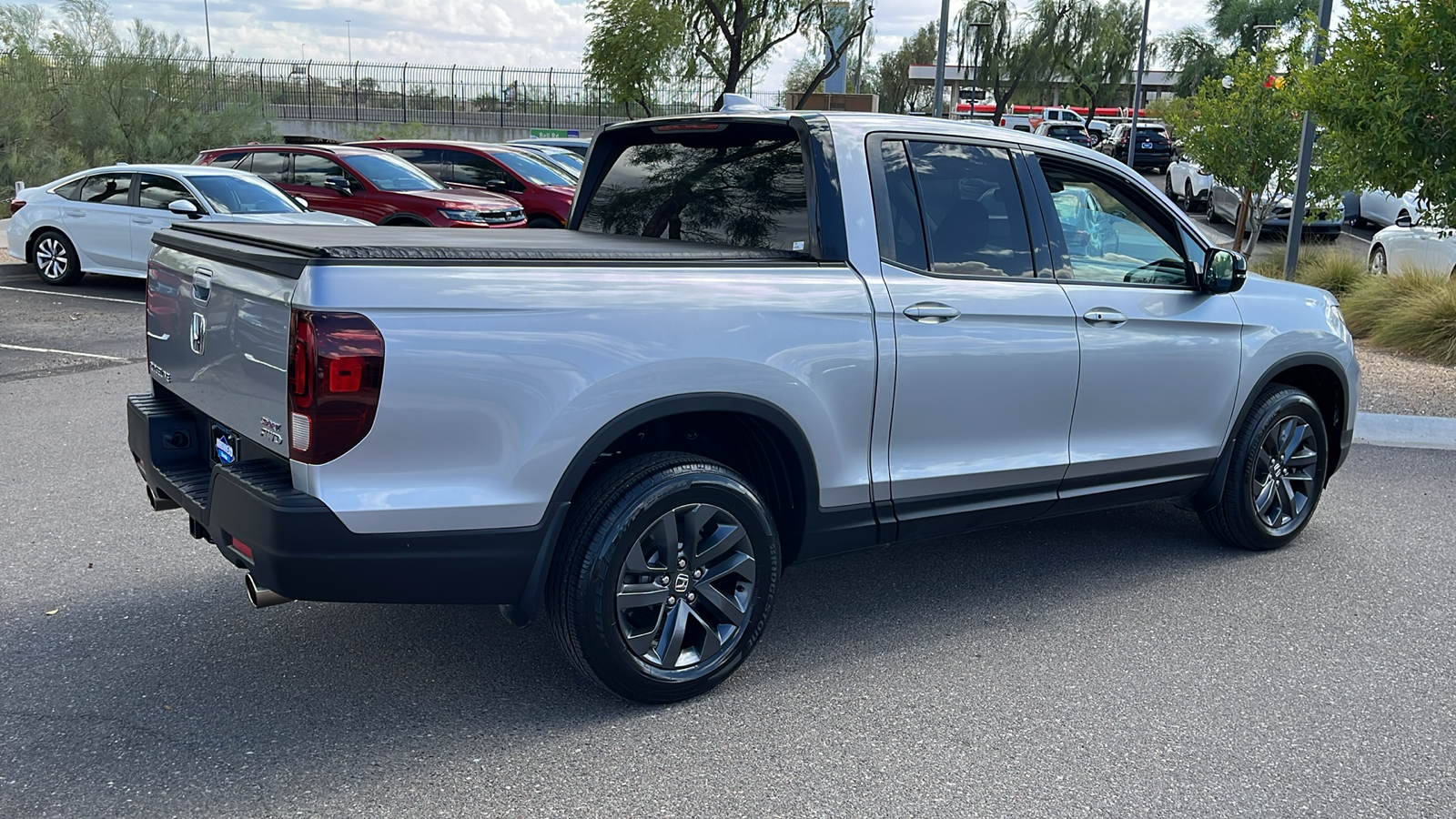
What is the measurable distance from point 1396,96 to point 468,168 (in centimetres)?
1252

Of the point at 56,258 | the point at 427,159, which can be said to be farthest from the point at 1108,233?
the point at 427,159

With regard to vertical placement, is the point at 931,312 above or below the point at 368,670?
above

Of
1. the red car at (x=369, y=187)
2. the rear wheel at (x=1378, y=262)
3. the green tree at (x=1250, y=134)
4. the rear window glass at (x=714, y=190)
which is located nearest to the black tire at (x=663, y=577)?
the rear window glass at (x=714, y=190)

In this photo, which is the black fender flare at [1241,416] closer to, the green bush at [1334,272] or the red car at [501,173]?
the green bush at [1334,272]

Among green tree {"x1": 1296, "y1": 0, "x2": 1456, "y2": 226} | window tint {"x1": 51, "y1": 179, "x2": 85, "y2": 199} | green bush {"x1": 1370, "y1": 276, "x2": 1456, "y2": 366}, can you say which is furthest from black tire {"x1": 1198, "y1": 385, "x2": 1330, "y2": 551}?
window tint {"x1": 51, "y1": 179, "x2": 85, "y2": 199}

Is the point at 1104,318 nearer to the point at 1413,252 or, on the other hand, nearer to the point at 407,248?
the point at 407,248

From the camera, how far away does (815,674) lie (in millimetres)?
4191

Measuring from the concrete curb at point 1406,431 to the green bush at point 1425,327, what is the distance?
2.86 metres

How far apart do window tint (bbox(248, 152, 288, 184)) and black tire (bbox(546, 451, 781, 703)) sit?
45.7 ft

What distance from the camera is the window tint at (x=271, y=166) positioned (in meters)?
16.2

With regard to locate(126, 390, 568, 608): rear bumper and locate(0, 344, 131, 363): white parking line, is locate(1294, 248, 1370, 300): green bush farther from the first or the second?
locate(126, 390, 568, 608): rear bumper

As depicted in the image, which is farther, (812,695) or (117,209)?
(117,209)

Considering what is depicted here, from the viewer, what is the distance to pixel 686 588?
12.6 ft

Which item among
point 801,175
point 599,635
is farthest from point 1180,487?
point 599,635
